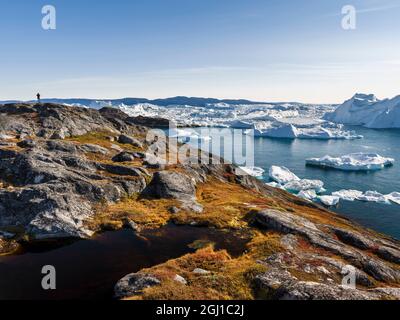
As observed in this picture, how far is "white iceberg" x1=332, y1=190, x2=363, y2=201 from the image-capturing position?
67.4 m

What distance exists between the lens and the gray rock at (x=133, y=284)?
18.0 m

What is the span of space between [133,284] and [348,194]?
6230 centimetres

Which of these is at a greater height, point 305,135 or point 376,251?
point 305,135

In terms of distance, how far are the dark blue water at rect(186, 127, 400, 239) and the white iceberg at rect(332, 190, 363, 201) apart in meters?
1.94

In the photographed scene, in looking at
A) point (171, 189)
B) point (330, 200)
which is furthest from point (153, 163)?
point (330, 200)

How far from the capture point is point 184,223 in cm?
3156

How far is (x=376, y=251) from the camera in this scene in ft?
97.7

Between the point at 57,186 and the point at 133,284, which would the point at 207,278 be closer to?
the point at 133,284

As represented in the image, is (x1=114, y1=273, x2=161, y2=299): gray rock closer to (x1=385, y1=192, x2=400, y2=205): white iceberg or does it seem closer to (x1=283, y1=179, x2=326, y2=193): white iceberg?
(x1=283, y1=179, x2=326, y2=193): white iceberg

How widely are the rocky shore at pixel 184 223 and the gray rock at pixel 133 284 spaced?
0.21 ft
